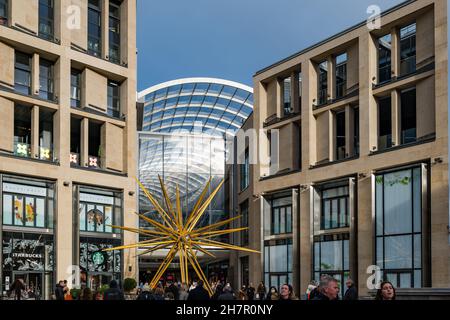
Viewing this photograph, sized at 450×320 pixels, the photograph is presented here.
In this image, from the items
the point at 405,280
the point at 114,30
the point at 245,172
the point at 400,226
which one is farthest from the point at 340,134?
the point at 114,30

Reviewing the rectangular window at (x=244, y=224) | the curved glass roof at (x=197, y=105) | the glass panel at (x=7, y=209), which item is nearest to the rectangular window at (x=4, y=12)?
the glass panel at (x=7, y=209)

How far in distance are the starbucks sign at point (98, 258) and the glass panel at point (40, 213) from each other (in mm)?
4348

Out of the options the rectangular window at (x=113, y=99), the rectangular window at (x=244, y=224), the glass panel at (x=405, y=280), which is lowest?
the glass panel at (x=405, y=280)

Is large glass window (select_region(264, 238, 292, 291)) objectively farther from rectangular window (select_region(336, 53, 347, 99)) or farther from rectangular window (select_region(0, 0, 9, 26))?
rectangular window (select_region(0, 0, 9, 26))

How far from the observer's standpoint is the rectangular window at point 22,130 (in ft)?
127

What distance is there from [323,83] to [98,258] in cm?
1980

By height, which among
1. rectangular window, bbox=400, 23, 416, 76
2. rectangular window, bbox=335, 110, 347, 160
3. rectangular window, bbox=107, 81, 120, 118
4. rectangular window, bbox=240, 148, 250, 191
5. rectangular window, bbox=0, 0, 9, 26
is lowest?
rectangular window, bbox=240, 148, 250, 191

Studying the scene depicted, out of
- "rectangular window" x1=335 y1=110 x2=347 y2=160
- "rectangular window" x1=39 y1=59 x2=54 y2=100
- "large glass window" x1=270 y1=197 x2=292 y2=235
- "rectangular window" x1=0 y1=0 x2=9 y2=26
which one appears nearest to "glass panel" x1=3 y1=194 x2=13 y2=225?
"rectangular window" x1=39 y1=59 x2=54 y2=100

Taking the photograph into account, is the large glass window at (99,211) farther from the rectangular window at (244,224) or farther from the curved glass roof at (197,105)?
the curved glass roof at (197,105)

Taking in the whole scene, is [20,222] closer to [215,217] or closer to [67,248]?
[67,248]

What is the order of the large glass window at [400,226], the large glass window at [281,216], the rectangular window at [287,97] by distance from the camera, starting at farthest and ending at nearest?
the rectangular window at [287,97]
the large glass window at [281,216]
the large glass window at [400,226]

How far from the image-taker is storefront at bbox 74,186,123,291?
133 feet

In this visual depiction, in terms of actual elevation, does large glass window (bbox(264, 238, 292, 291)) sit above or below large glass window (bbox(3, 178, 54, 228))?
below

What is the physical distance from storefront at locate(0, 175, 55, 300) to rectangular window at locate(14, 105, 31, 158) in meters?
1.85
